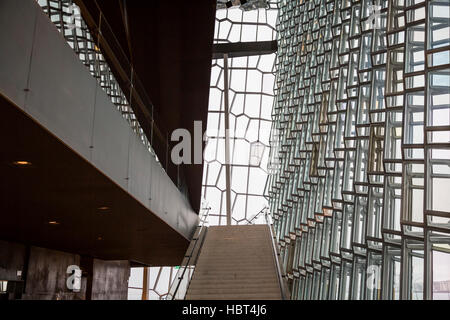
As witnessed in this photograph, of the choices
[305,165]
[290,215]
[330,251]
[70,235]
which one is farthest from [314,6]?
[70,235]

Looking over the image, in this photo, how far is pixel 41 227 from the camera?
17969 mm

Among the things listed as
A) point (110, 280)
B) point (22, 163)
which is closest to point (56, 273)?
point (110, 280)

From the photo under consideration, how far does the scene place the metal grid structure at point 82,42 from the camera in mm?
8844

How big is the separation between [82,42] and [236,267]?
11398mm

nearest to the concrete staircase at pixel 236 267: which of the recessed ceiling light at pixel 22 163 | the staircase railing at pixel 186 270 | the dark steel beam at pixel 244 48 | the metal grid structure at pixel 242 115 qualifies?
the staircase railing at pixel 186 270

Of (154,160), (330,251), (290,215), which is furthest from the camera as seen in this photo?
(290,215)

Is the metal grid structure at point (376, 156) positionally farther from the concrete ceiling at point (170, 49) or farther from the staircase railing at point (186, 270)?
the concrete ceiling at point (170, 49)

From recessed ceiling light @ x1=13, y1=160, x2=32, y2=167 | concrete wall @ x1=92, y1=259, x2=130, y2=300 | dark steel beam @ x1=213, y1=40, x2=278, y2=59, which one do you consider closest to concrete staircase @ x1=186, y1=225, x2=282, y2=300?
recessed ceiling light @ x1=13, y1=160, x2=32, y2=167

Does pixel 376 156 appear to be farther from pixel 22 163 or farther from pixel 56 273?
pixel 56 273

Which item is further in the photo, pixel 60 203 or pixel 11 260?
pixel 11 260

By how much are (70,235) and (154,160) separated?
5.40 metres

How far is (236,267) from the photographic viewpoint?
1900 cm

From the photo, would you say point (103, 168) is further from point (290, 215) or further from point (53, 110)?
point (290, 215)

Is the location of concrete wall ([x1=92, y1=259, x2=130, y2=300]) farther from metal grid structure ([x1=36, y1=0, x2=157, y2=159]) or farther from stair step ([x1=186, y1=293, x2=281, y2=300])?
metal grid structure ([x1=36, y1=0, x2=157, y2=159])
